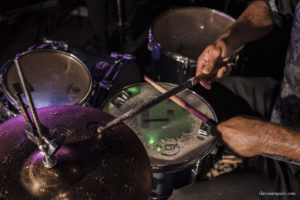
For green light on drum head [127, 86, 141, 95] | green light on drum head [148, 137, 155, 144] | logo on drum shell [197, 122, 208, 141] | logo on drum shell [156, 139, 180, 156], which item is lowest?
logo on drum shell [156, 139, 180, 156]

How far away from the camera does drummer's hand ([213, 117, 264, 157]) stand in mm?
1142

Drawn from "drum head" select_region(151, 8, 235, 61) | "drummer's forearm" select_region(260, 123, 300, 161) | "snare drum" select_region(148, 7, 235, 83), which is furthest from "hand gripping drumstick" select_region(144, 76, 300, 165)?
"drum head" select_region(151, 8, 235, 61)

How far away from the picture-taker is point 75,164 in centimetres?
84

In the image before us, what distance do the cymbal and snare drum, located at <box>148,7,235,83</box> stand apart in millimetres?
1012

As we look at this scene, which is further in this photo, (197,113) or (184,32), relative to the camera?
(184,32)

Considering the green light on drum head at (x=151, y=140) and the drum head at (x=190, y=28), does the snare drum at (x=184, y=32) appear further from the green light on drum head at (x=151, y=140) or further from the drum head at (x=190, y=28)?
the green light on drum head at (x=151, y=140)

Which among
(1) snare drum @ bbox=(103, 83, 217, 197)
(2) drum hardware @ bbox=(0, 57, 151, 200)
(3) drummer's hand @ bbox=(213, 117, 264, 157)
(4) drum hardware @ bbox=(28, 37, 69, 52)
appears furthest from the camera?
(4) drum hardware @ bbox=(28, 37, 69, 52)

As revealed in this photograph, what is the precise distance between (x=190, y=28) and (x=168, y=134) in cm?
110

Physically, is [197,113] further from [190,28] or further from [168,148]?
[190,28]

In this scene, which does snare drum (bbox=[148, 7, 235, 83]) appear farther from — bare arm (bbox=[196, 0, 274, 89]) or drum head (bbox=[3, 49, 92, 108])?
drum head (bbox=[3, 49, 92, 108])

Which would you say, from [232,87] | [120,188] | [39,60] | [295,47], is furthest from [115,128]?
[232,87]

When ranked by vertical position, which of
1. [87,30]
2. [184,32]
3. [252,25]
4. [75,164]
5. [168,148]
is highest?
Answer: [252,25]

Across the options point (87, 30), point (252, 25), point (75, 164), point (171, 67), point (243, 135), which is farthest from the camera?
point (87, 30)

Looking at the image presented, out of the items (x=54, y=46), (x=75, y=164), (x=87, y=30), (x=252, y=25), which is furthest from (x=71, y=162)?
(x=87, y=30)
